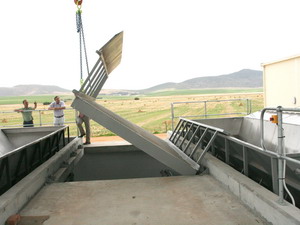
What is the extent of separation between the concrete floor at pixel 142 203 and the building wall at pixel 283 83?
786 cm

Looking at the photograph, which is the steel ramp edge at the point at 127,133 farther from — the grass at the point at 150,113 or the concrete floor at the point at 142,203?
the grass at the point at 150,113

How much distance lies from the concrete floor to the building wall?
7.86 metres

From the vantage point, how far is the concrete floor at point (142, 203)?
3012 millimetres

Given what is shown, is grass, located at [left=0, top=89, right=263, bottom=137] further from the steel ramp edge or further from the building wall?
the steel ramp edge

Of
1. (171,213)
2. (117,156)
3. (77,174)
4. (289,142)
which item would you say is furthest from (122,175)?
(171,213)

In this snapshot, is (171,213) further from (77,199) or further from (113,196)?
(77,199)

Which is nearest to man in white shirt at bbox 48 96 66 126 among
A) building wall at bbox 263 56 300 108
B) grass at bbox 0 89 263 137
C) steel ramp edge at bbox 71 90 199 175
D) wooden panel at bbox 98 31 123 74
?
grass at bbox 0 89 263 137

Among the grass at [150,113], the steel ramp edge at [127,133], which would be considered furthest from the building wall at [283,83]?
the steel ramp edge at [127,133]

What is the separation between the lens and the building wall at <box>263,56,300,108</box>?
10542 millimetres

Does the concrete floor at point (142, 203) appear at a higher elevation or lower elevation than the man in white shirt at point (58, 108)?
lower

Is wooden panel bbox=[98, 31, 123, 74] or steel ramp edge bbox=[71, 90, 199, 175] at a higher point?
wooden panel bbox=[98, 31, 123, 74]

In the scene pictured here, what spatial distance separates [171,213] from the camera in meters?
3.18

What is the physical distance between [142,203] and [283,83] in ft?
32.2

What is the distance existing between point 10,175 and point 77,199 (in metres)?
0.92
